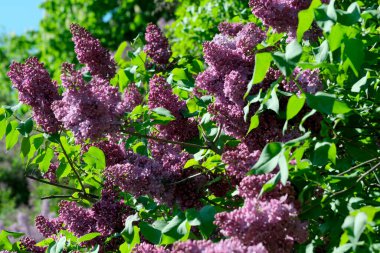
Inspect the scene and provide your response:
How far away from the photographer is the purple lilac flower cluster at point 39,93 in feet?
8.17

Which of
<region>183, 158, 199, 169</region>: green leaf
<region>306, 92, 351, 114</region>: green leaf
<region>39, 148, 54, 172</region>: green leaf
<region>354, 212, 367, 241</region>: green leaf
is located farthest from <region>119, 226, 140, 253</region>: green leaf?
<region>354, 212, 367, 241</region>: green leaf

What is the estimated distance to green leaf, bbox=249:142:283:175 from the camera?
5.55 ft

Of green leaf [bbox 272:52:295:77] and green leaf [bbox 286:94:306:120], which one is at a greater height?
green leaf [bbox 272:52:295:77]

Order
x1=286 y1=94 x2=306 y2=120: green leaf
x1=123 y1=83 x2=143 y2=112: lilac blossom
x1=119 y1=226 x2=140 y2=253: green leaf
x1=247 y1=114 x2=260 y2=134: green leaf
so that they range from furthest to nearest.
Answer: x1=123 y1=83 x2=143 y2=112: lilac blossom < x1=119 y1=226 x2=140 y2=253: green leaf < x1=247 y1=114 x2=260 y2=134: green leaf < x1=286 y1=94 x2=306 y2=120: green leaf

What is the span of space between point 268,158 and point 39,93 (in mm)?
1159

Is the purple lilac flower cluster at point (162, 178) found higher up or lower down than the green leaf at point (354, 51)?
lower down

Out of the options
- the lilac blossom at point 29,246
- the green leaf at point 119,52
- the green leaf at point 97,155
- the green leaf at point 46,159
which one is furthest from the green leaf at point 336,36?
the lilac blossom at point 29,246

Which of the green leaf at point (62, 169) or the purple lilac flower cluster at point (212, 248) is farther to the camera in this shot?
the green leaf at point (62, 169)

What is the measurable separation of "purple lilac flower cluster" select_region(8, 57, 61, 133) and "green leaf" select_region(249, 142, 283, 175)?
109 cm

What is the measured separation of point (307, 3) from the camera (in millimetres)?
2229

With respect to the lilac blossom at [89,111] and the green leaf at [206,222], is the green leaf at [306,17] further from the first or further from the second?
the lilac blossom at [89,111]

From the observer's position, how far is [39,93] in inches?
98.3

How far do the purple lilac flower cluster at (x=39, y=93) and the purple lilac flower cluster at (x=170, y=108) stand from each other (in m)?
0.40

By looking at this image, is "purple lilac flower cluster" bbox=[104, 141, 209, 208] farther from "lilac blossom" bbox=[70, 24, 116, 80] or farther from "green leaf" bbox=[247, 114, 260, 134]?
"lilac blossom" bbox=[70, 24, 116, 80]
